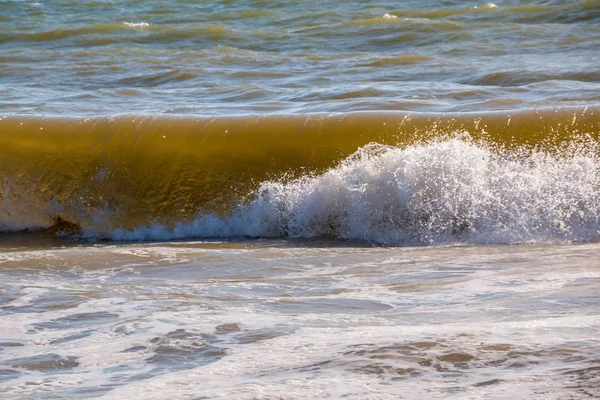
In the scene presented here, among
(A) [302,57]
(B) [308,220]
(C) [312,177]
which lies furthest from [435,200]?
(A) [302,57]

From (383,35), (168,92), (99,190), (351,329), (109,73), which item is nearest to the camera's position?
(351,329)

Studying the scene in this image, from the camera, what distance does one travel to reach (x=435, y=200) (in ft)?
→ 19.3

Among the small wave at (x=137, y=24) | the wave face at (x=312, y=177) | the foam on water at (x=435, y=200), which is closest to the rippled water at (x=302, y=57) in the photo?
the small wave at (x=137, y=24)

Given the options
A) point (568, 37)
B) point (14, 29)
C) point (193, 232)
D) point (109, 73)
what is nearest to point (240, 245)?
point (193, 232)

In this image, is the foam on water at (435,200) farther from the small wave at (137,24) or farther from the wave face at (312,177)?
the small wave at (137,24)

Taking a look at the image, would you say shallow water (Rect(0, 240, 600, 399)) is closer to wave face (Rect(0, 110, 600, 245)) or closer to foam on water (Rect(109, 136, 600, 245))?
foam on water (Rect(109, 136, 600, 245))

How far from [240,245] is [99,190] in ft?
5.12

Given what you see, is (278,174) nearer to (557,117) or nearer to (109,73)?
(557,117)

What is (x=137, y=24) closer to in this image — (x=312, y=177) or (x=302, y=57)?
(x=302, y=57)

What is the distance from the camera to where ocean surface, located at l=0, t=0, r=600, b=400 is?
120 inches

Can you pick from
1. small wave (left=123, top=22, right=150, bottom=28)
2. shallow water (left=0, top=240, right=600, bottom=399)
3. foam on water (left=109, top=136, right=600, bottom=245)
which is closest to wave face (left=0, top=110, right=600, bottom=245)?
foam on water (left=109, top=136, right=600, bottom=245)

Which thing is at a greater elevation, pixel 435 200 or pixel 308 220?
pixel 435 200

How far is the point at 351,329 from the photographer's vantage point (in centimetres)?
343

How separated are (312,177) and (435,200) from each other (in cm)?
100
